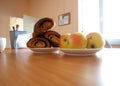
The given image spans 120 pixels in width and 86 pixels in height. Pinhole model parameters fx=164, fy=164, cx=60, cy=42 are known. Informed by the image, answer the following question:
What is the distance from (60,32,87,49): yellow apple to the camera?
22.7 inches

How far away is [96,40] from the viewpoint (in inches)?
24.0

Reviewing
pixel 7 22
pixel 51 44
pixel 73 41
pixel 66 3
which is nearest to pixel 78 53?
pixel 73 41

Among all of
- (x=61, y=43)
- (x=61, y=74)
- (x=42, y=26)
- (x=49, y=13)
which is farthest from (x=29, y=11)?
(x=61, y=74)

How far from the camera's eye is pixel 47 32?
2.44 feet

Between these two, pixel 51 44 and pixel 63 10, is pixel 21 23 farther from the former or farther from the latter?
pixel 51 44

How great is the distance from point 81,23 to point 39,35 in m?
2.62

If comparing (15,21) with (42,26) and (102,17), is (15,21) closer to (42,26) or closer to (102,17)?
(102,17)

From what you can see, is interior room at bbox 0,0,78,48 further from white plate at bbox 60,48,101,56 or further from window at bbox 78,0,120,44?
white plate at bbox 60,48,101,56

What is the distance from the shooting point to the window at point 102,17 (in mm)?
2696

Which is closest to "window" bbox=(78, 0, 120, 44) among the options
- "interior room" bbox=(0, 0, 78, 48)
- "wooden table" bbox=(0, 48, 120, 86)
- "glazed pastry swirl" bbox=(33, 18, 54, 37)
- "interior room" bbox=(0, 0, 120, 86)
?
"interior room" bbox=(0, 0, 120, 86)

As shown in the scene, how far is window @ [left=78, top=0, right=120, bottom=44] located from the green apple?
7.18 ft

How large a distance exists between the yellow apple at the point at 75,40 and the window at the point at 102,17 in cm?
224

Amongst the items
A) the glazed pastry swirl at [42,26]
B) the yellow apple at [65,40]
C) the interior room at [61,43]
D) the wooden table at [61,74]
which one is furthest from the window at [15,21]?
the wooden table at [61,74]

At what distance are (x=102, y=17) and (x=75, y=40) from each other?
252 centimetres
